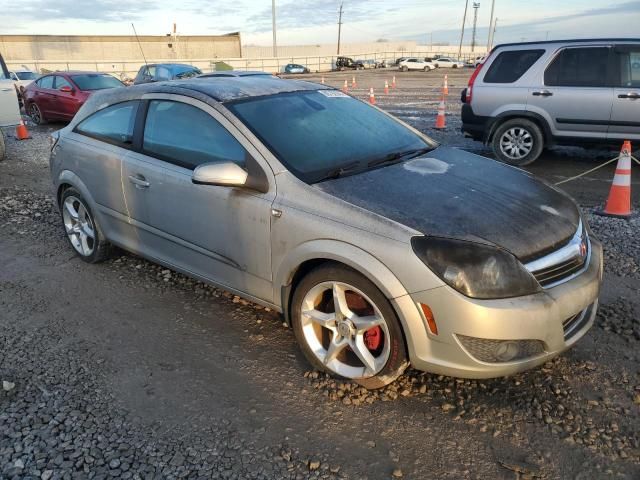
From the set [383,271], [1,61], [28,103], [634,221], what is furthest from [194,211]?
[28,103]

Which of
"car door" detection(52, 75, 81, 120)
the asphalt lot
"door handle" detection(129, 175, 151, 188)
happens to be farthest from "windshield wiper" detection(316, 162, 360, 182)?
"car door" detection(52, 75, 81, 120)

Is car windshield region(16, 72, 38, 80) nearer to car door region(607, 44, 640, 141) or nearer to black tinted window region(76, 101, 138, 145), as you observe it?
black tinted window region(76, 101, 138, 145)

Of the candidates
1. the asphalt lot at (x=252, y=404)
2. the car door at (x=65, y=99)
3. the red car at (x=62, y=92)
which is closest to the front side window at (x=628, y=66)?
the asphalt lot at (x=252, y=404)

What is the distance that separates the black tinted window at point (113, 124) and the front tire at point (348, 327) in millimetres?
2065

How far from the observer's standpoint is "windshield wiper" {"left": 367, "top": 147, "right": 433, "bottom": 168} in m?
3.37

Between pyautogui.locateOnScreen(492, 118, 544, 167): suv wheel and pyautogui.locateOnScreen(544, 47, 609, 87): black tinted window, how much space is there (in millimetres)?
702

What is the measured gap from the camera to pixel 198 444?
2.54 metres

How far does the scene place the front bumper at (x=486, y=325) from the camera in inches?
96.0

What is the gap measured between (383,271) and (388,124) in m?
1.80

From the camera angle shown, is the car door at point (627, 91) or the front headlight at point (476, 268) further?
the car door at point (627, 91)

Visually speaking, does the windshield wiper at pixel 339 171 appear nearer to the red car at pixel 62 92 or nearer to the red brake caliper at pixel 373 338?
the red brake caliper at pixel 373 338

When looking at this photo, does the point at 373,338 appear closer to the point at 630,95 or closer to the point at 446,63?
the point at 630,95

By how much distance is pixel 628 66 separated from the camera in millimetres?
7391

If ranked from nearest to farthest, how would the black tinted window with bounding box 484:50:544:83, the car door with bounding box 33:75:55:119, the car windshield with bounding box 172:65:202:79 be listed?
1. the black tinted window with bounding box 484:50:544:83
2. the car door with bounding box 33:75:55:119
3. the car windshield with bounding box 172:65:202:79
